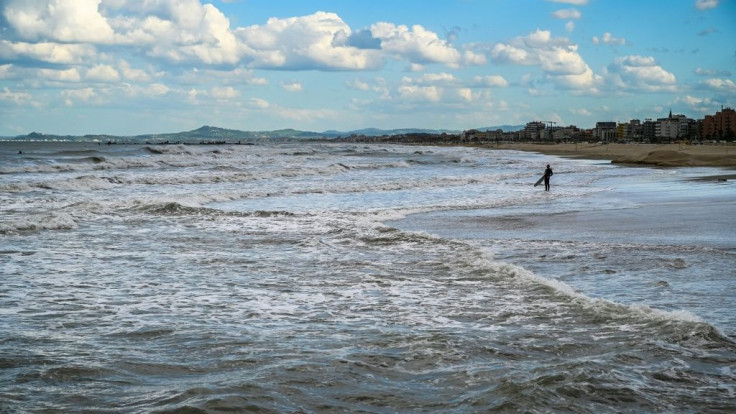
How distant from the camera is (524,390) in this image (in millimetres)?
5602

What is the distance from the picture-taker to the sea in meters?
5.62

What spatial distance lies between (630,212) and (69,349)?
18305 millimetres

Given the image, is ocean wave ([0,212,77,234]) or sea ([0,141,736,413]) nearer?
sea ([0,141,736,413])

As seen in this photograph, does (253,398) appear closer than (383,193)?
Yes

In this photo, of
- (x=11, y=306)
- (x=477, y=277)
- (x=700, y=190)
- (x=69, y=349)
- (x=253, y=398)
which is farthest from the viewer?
(x=700, y=190)

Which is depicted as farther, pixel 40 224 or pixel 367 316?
pixel 40 224

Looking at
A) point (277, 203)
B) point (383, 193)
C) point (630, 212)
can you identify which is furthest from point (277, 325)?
point (383, 193)

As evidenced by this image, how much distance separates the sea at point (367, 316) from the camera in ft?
18.4

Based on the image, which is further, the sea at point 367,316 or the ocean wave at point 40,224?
the ocean wave at point 40,224

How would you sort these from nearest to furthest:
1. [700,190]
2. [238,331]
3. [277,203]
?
[238,331] → [277,203] → [700,190]

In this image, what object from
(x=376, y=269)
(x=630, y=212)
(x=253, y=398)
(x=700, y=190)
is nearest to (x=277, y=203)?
(x=630, y=212)

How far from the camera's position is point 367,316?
27.2ft

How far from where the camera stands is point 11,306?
8.69 m

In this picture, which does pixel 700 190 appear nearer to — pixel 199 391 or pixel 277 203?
pixel 277 203
